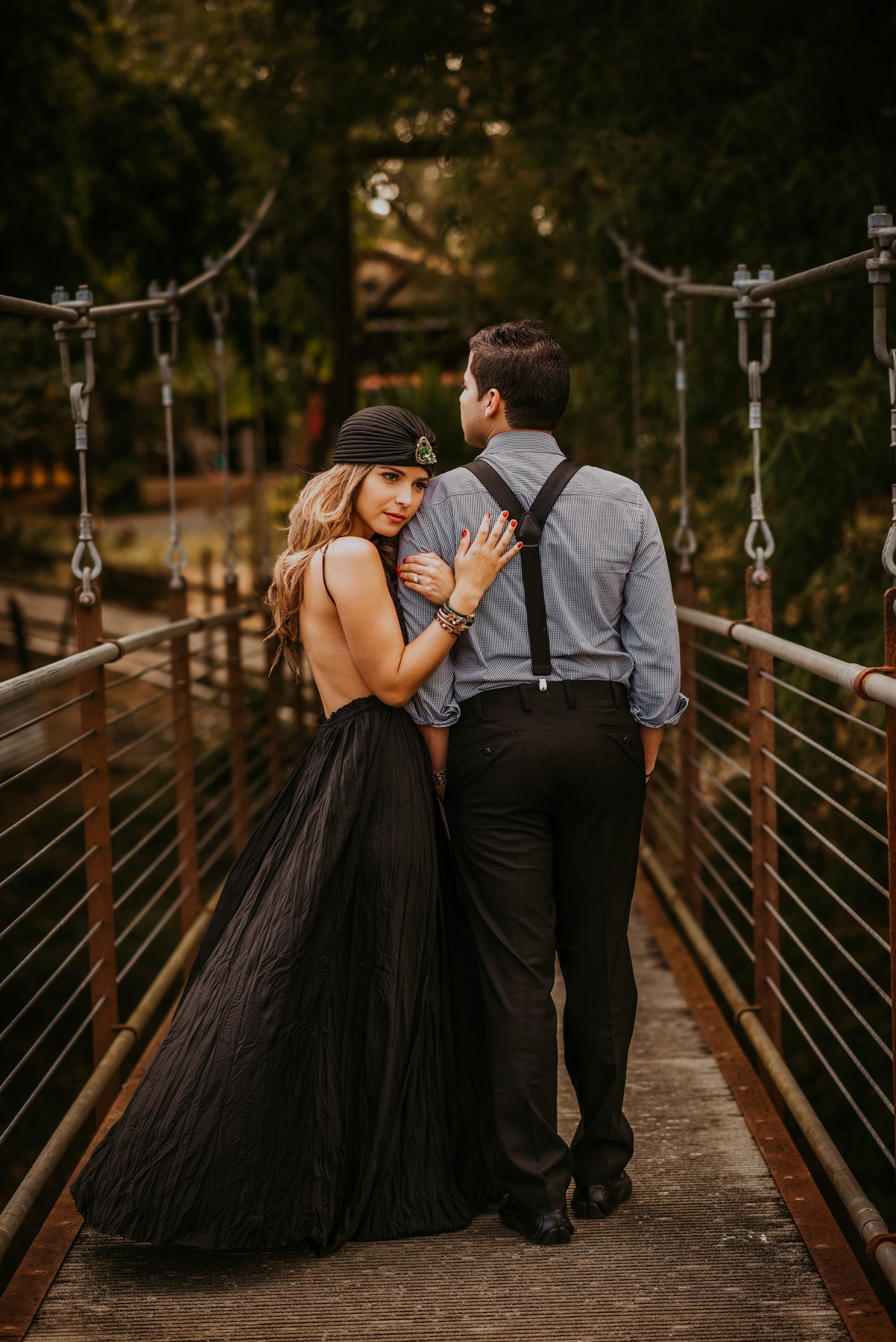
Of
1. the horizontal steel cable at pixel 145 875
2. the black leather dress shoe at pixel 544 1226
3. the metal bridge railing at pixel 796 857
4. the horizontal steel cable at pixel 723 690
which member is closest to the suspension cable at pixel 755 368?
the metal bridge railing at pixel 796 857

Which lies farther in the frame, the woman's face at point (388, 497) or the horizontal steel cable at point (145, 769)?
the horizontal steel cable at point (145, 769)

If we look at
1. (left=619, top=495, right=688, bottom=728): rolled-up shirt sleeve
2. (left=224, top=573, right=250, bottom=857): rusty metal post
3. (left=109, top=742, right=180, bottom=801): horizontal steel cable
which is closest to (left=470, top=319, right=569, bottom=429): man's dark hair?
(left=619, top=495, right=688, bottom=728): rolled-up shirt sleeve

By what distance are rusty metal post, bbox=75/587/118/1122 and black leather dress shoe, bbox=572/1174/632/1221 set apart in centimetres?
111

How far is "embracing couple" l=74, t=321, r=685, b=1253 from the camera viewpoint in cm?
215

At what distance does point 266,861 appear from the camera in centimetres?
233

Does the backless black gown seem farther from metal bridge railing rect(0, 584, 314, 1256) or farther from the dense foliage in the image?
the dense foliage

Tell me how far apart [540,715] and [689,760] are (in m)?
2.09

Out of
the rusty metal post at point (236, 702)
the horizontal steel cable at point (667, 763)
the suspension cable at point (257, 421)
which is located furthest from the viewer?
the horizontal steel cable at point (667, 763)

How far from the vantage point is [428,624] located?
222 cm

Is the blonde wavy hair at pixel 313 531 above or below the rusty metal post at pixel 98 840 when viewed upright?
above

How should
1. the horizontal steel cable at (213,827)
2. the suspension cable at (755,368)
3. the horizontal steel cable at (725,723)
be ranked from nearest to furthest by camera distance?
the suspension cable at (755,368)
the horizontal steel cable at (725,723)
the horizontal steel cable at (213,827)

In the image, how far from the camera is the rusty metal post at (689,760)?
408 cm

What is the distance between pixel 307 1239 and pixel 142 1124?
0.37 metres

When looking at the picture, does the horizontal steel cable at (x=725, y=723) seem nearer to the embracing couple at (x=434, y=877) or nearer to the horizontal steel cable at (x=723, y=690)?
the horizontal steel cable at (x=723, y=690)
